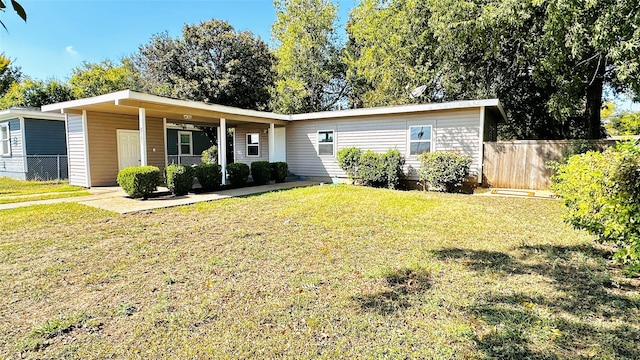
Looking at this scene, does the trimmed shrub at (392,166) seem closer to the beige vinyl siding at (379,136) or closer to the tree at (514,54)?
the beige vinyl siding at (379,136)

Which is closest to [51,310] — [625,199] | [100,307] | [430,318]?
[100,307]

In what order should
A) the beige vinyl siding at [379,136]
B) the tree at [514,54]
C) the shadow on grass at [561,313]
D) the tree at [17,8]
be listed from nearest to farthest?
1. the tree at [17,8]
2. the shadow on grass at [561,313]
3. the tree at [514,54]
4. the beige vinyl siding at [379,136]

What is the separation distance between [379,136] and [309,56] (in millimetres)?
11899

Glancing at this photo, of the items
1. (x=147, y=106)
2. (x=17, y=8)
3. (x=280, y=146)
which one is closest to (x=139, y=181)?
(x=147, y=106)

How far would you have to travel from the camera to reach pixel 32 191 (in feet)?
34.7

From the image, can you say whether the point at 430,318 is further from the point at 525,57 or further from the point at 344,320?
the point at 525,57

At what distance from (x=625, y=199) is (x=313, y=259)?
3311 millimetres

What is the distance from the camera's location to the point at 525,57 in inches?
448

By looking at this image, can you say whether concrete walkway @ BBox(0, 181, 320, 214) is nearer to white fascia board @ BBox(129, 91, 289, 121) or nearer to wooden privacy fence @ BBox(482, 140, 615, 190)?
white fascia board @ BBox(129, 91, 289, 121)

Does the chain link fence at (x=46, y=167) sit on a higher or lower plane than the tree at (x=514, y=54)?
lower

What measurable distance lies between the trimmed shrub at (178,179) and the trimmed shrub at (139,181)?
431 millimetres

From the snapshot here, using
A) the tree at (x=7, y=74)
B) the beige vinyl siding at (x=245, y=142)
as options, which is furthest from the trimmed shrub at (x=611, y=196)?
the tree at (x=7, y=74)

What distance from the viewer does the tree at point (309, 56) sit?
70.4ft

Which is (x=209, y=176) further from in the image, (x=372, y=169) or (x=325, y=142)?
(x=372, y=169)
